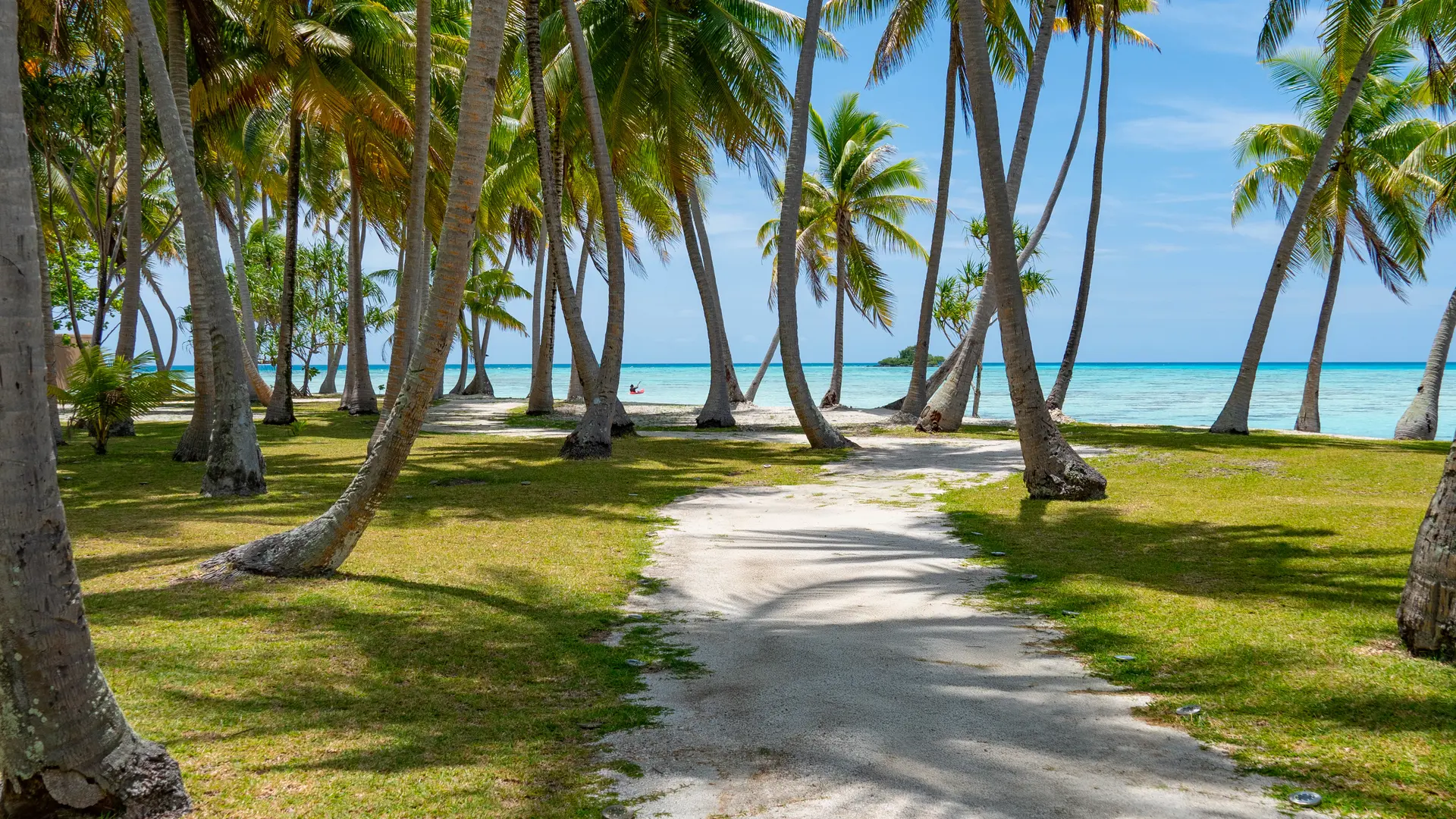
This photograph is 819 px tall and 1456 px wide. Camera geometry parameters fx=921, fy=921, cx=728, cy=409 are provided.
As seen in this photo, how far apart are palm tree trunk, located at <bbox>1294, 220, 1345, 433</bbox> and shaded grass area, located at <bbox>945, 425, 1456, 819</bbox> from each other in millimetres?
12873

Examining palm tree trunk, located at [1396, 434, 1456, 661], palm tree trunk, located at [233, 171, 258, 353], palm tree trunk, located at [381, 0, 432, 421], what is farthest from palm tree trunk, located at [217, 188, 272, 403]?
palm tree trunk, located at [1396, 434, 1456, 661]

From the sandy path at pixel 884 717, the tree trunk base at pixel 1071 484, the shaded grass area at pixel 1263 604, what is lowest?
the sandy path at pixel 884 717

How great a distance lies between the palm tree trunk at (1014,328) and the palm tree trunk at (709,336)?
9.44 metres

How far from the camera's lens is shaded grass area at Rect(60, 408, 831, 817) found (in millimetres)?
3391

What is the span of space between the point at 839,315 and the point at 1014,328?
66.3ft

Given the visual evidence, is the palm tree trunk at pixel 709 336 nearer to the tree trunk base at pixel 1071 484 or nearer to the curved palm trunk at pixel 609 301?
the curved palm trunk at pixel 609 301

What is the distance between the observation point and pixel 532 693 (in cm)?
448

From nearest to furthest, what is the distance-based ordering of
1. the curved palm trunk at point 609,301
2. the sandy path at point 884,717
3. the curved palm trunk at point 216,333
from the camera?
the sandy path at point 884,717 < the curved palm trunk at point 216,333 < the curved palm trunk at point 609,301

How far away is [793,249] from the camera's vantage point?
15.9 m

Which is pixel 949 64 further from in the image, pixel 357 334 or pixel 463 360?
pixel 463 360

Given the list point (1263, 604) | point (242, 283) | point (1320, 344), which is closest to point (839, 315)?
point (1320, 344)

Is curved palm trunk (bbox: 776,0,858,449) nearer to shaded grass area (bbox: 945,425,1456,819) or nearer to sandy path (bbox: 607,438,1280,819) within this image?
shaded grass area (bbox: 945,425,1456,819)

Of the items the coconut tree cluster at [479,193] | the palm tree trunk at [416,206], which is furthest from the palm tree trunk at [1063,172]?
the palm tree trunk at [416,206]

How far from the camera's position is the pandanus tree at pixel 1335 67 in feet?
53.4
